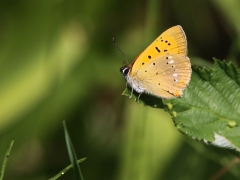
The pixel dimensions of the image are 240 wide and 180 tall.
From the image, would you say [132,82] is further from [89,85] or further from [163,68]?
[89,85]

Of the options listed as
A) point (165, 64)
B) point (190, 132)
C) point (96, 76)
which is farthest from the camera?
point (96, 76)

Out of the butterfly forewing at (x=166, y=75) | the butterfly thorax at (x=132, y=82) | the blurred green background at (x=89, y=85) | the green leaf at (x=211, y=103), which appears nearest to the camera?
the green leaf at (x=211, y=103)

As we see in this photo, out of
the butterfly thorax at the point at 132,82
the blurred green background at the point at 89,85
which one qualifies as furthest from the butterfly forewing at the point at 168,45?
the blurred green background at the point at 89,85

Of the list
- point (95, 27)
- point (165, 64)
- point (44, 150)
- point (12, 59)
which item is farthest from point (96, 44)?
point (165, 64)

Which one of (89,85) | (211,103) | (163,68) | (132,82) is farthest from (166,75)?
(89,85)

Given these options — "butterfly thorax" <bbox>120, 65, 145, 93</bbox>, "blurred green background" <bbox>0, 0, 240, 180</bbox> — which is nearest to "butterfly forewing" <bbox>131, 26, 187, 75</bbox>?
"butterfly thorax" <bbox>120, 65, 145, 93</bbox>

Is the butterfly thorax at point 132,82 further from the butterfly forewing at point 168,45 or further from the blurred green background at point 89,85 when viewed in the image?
the blurred green background at point 89,85

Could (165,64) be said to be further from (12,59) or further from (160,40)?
(12,59)
